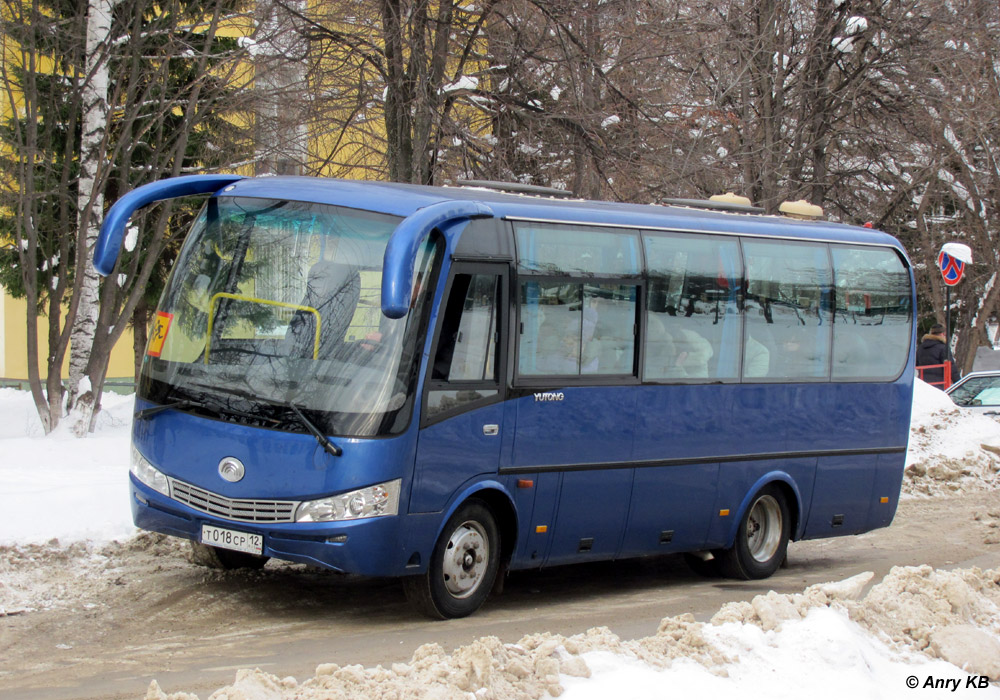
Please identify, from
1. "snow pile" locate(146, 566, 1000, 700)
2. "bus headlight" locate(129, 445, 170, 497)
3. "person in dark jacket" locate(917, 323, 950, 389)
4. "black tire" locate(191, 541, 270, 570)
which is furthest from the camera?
"person in dark jacket" locate(917, 323, 950, 389)

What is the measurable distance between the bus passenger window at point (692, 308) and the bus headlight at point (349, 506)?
274cm

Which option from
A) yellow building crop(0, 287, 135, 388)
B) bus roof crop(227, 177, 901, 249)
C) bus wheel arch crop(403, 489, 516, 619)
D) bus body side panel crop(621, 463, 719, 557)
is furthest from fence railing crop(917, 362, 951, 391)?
yellow building crop(0, 287, 135, 388)

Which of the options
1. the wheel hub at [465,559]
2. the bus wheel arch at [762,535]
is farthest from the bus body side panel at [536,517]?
the bus wheel arch at [762,535]

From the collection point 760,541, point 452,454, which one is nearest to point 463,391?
point 452,454

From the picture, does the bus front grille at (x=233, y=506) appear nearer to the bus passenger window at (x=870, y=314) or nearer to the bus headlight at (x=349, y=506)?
the bus headlight at (x=349, y=506)

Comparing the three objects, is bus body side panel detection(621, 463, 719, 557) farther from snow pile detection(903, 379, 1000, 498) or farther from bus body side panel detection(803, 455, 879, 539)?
snow pile detection(903, 379, 1000, 498)

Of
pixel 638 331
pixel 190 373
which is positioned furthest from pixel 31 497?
pixel 638 331

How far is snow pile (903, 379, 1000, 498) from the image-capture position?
17203mm

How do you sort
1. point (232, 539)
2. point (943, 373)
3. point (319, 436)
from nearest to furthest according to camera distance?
1. point (319, 436)
2. point (232, 539)
3. point (943, 373)

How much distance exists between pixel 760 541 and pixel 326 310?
16.4ft

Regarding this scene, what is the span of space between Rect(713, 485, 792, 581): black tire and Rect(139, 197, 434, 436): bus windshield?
4174mm

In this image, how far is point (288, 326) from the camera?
8.02 m

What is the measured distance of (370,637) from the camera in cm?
759

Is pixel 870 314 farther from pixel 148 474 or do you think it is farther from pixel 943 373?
pixel 943 373
